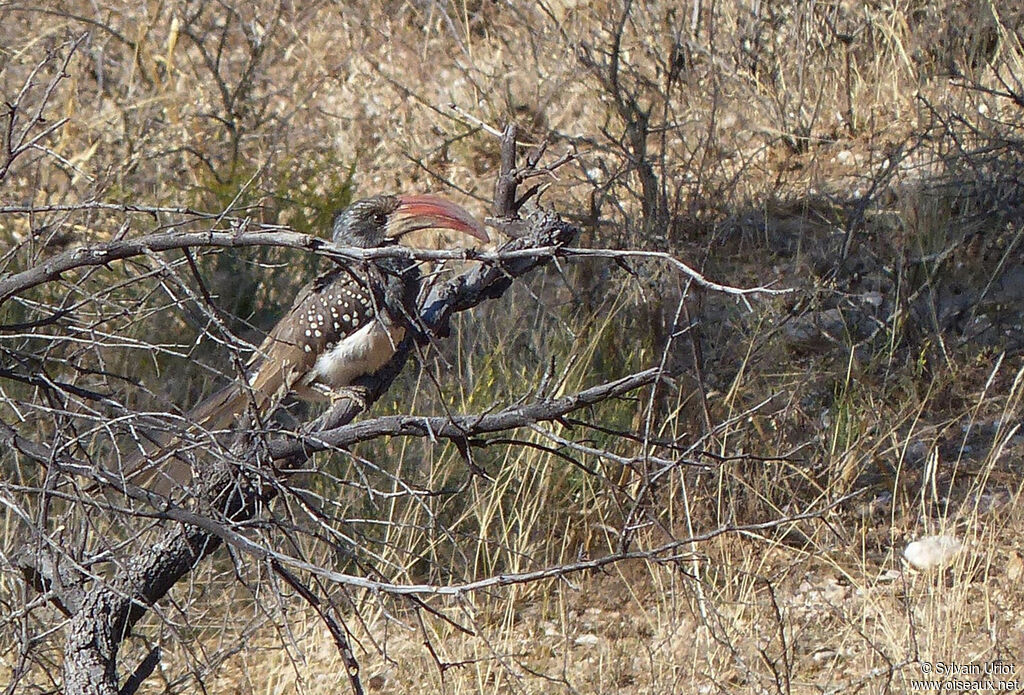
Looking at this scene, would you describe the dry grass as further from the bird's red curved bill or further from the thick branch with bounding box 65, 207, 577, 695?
the bird's red curved bill

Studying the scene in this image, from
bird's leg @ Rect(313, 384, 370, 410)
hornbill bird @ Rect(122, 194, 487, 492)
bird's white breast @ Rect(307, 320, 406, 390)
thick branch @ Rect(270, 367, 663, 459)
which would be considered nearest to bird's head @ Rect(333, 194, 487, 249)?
hornbill bird @ Rect(122, 194, 487, 492)

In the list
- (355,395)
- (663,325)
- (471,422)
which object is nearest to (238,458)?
(471,422)

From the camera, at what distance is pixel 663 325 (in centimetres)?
542

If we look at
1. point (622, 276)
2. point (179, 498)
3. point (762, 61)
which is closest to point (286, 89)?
point (762, 61)

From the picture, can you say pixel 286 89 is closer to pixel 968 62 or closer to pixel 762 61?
pixel 762 61

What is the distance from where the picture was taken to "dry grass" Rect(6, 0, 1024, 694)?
3965 mm

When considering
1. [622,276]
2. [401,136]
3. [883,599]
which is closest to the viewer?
[883,599]

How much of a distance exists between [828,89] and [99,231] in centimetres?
433

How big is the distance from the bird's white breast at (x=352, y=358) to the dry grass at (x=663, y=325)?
0.50m

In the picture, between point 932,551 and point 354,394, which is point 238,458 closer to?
point 354,394

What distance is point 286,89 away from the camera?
855 centimetres

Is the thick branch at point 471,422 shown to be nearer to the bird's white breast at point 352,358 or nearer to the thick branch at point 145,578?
the thick branch at point 145,578

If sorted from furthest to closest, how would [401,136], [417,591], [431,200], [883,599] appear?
[401,136] → [883,599] → [431,200] → [417,591]

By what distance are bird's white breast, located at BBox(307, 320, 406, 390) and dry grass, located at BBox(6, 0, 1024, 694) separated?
50cm
